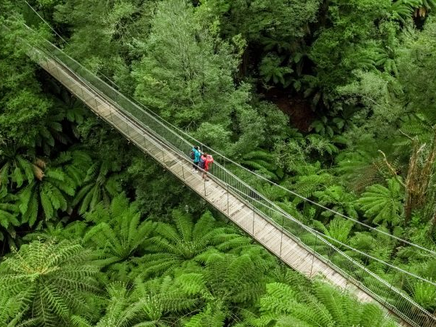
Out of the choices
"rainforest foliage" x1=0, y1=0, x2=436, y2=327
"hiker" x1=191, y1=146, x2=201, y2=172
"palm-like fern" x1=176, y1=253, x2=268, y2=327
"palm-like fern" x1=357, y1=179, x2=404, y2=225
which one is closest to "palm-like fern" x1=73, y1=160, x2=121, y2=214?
"rainforest foliage" x1=0, y1=0, x2=436, y2=327

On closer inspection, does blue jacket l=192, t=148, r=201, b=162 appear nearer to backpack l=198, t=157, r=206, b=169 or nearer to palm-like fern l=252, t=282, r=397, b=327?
backpack l=198, t=157, r=206, b=169

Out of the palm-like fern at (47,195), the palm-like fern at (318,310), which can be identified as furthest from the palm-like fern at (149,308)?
the palm-like fern at (47,195)

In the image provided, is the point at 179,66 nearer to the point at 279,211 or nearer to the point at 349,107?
the point at 279,211

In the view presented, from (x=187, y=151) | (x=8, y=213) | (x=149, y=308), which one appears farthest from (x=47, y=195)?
(x=149, y=308)

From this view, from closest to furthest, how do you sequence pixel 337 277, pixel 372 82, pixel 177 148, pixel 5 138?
pixel 337 277 → pixel 177 148 → pixel 5 138 → pixel 372 82

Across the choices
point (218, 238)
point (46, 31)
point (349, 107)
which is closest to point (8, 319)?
point (218, 238)

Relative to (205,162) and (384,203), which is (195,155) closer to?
(205,162)
